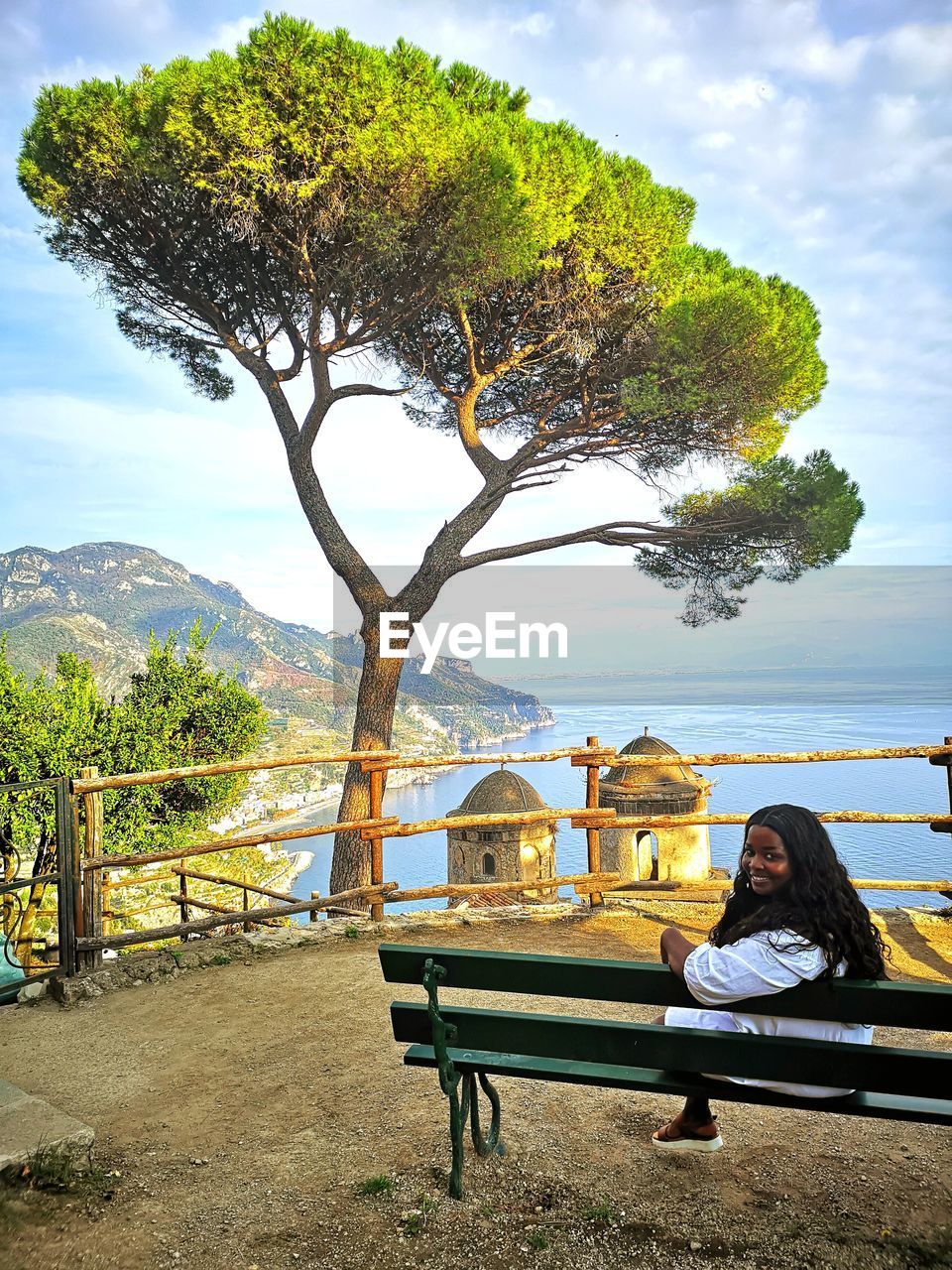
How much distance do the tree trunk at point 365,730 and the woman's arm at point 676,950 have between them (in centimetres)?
858

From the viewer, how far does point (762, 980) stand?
224 cm

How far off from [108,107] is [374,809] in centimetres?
931

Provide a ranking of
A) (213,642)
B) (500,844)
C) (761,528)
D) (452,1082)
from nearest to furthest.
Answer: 1. (452,1082)
2. (761,528)
3. (500,844)
4. (213,642)

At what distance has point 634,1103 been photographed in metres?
3.14

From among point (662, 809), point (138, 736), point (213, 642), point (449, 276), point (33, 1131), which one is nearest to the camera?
point (33, 1131)

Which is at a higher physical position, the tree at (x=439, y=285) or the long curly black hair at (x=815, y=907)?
the tree at (x=439, y=285)

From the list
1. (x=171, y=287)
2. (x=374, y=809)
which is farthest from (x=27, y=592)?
(x=374, y=809)

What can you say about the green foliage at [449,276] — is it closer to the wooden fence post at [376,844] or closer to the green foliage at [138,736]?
the wooden fence post at [376,844]

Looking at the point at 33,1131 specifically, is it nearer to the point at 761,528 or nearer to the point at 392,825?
the point at 392,825

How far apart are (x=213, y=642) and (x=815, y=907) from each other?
1982 inches

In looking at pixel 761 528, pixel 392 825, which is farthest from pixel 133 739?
pixel 392 825

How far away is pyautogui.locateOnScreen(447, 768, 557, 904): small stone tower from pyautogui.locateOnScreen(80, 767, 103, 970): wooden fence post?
36.6ft

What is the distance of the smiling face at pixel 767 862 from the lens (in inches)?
93.7

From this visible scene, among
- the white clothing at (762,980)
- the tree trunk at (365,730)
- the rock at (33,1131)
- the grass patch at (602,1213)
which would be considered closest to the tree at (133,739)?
the tree trunk at (365,730)
